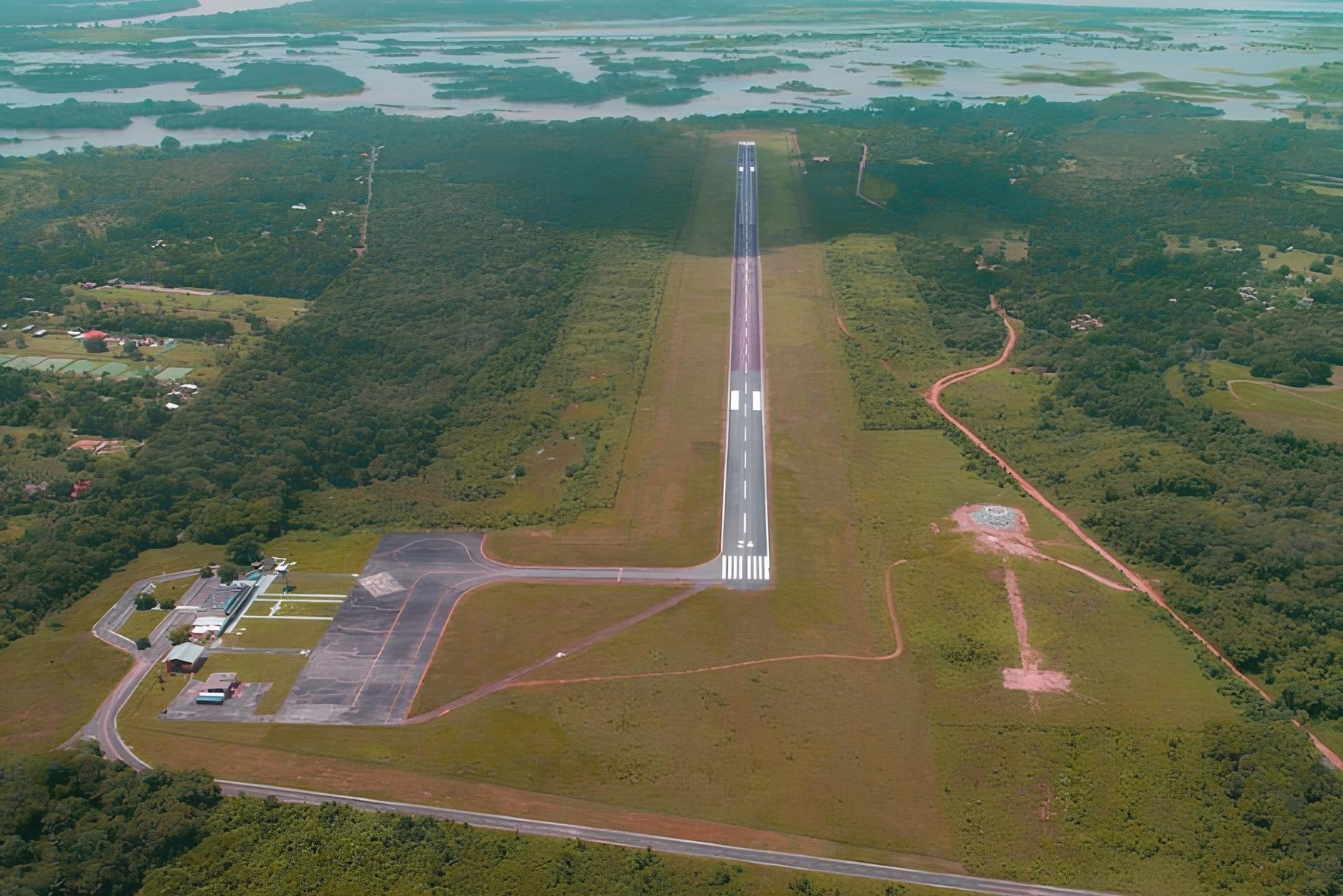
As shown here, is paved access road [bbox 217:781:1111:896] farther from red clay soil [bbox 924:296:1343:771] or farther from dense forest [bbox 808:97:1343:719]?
dense forest [bbox 808:97:1343:719]

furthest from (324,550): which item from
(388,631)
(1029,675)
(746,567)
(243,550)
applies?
(1029,675)

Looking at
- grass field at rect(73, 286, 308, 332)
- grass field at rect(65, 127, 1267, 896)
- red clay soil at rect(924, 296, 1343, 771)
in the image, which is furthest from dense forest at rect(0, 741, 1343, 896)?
grass field at rect(73, 286, 308, 332)

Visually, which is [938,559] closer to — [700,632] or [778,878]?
[700,632]

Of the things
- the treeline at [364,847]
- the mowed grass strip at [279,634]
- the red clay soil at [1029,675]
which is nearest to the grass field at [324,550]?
the mowed grass strip at [279,634]

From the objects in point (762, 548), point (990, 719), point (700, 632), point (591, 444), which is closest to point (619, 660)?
point (700, 632)

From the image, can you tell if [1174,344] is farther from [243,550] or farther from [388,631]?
[243,550]
